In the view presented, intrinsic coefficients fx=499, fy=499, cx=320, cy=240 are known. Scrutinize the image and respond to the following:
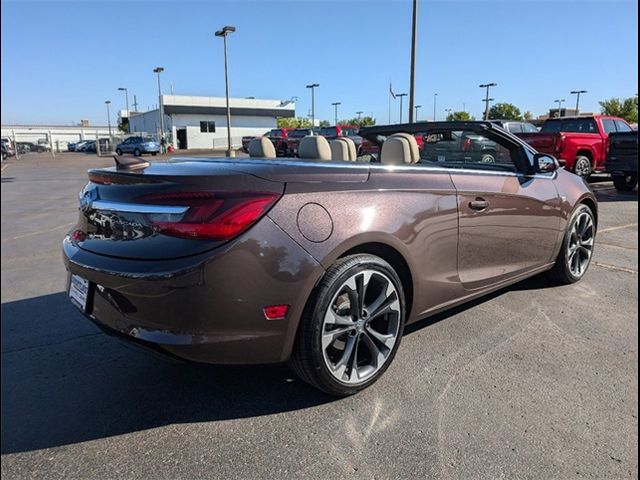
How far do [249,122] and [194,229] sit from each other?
60281 mm

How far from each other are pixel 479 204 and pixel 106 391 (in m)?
2.61

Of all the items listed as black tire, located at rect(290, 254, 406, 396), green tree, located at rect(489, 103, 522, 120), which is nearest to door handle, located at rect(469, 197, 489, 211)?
black tire, located at rect(290, 254, 406, 396)

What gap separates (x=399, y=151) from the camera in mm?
3609

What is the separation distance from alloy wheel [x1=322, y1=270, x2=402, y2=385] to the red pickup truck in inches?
440

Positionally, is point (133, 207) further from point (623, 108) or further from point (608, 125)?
point (623, 108)

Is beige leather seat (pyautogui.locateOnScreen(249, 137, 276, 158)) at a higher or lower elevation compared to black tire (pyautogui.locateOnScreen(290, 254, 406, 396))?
higher

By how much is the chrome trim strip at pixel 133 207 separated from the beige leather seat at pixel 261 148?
1529 mm

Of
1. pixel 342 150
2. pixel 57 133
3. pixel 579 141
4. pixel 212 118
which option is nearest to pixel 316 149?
pixel 342 150

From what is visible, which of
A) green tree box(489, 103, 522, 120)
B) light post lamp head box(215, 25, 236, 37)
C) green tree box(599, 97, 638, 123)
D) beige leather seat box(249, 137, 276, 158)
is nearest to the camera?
beige leather seat box(249, 137, 276, 158)

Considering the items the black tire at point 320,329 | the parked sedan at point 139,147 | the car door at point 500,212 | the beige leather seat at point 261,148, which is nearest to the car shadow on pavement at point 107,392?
the black tire at point 320,329

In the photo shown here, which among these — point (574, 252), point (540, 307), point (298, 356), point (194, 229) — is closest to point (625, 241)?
point (574, 252)

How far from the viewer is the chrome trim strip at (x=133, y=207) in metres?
2.31

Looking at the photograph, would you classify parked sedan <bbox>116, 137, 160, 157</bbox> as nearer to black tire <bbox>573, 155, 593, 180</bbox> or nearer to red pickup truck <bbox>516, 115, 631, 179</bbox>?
red pickup truck <bbox>516, 115, 631, 179</bbox>

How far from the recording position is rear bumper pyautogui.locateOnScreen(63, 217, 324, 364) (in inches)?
87.7
